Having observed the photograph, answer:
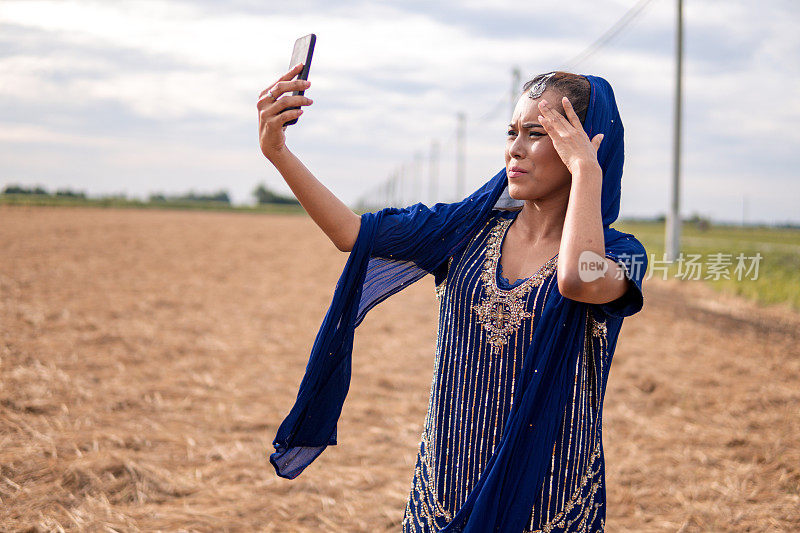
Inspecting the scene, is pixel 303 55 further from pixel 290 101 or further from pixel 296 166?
pixel 296 166

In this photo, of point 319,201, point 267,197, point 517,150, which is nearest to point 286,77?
point 319,201

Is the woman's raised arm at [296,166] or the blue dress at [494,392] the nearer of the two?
the woman's raised arm at [296,166]

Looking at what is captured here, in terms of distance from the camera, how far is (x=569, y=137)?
166 cm

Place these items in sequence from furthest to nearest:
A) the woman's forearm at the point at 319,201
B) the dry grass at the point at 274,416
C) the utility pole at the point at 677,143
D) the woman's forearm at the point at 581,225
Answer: the utility pole at the point at 677,143 < the dry grass at the point at 274,416 < the woman's forearm at the point at 319,201 < the woman's forearm at the point at 581,225

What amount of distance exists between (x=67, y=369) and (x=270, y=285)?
25.1 ft

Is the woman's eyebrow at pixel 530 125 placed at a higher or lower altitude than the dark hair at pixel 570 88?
lower

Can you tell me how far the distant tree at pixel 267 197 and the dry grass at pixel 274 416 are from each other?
99881 millimetres

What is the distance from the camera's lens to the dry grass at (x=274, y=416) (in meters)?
3.75

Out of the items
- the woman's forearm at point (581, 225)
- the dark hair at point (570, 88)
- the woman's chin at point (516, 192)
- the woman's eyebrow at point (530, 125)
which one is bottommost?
the woman's forearm at point (581, 225)

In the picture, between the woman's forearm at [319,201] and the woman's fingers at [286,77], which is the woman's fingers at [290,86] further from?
the woman's forearm at [319,201]

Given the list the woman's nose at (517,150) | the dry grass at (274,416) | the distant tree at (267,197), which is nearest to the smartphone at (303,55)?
the woman's nose at (517,150)

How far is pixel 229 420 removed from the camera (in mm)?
5121

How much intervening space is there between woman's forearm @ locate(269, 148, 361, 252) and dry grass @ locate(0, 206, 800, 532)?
2.26 metres

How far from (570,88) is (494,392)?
816 mm
